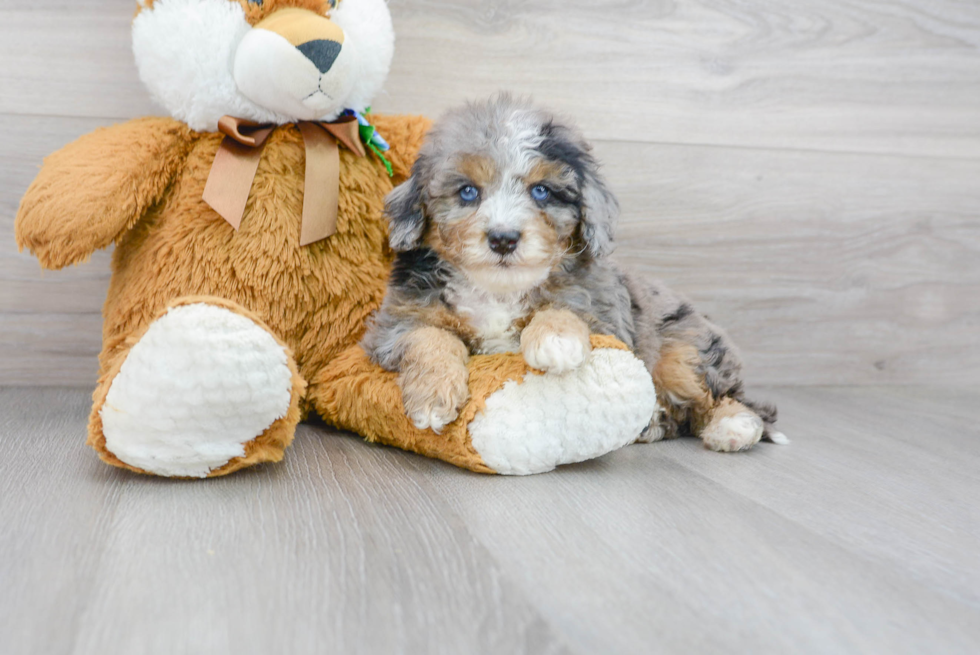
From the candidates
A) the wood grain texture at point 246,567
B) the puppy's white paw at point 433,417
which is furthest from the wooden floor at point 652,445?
the puppy's white paw at point 433,417

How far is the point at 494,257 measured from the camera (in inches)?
59.7

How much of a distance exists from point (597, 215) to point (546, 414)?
1.39 feet

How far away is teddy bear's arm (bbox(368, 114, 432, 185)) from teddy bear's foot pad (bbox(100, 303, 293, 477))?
2.35ft

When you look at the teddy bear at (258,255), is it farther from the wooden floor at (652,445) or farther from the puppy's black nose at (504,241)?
the puppy's black nose at (504,241)

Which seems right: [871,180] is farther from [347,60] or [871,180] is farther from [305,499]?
[305,499]

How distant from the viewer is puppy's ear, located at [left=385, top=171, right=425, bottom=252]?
5.34ft

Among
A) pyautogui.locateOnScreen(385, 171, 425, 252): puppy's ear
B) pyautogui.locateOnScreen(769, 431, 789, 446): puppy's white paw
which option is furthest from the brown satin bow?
pyautogui.locateOnScreen(769, 431, 789, 446): puppy's white paw

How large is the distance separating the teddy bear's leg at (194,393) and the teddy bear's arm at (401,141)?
0.71 metres

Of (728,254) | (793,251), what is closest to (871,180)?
(793,251)

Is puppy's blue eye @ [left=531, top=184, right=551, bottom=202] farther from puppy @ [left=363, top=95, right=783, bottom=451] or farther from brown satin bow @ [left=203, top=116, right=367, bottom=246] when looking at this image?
brown satin bow @ [left=203, top=116, right=367, bottom=246]

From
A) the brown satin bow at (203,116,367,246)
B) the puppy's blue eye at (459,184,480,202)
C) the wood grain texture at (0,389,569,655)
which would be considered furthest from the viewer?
the brown satin bow at (203,116,367,246)

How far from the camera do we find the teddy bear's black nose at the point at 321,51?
1.66 metres

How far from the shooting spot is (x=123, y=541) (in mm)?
1160

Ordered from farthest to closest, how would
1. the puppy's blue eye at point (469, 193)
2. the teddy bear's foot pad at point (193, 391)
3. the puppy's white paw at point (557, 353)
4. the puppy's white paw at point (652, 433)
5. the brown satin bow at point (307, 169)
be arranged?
the puppy's white paw at point (652, 433)
the brown satin bow at point (307, 169)
the puppy's blue eye at point (469, 193)
the puppy's white paw at point (557, 353)
the teddy bear's foot pad at point (193, 391)
